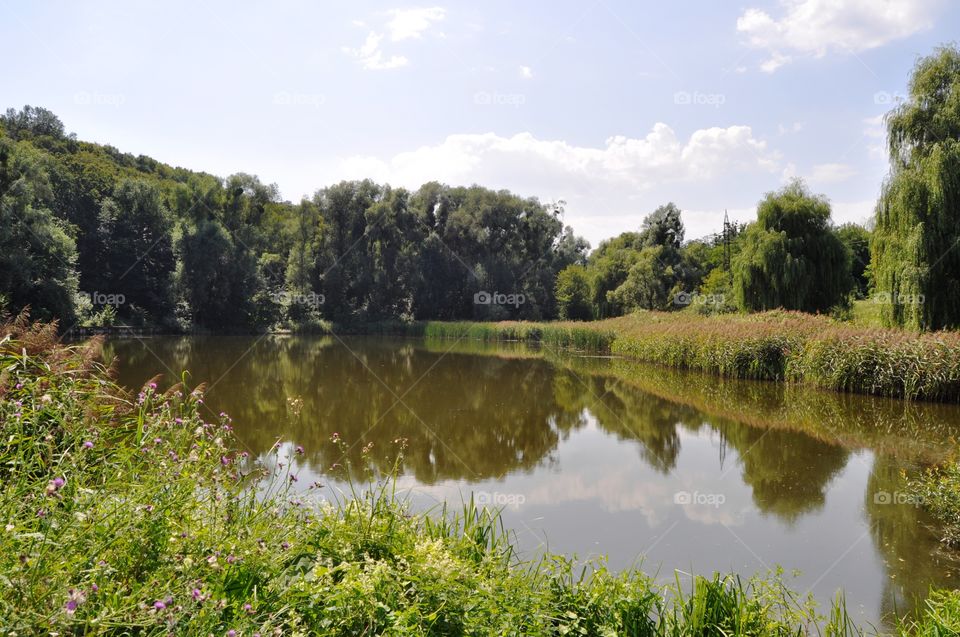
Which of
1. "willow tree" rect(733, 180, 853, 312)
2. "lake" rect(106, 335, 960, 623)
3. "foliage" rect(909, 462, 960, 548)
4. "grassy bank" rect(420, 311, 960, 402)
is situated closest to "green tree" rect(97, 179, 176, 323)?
"lake" rect(106, 335, 960, 623)

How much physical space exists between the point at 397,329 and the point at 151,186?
67.2 ft

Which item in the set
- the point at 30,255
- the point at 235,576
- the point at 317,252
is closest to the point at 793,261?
the point at 235,576

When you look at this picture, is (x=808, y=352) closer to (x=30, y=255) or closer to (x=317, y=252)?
(x=30, y=255)

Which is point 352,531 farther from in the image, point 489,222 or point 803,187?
point 489,222

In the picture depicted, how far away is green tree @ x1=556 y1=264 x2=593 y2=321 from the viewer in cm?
4166

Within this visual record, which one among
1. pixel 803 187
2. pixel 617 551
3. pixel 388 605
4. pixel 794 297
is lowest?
pixel 617 551

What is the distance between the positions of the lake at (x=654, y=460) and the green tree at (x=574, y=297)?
24687mm

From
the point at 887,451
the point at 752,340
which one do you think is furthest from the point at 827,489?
the point at 752,340

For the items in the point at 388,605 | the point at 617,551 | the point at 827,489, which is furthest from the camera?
the point at 827,489

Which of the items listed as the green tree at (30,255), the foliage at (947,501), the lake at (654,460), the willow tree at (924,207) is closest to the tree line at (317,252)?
the green tree at (30,255)

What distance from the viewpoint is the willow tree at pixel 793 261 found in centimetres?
2180

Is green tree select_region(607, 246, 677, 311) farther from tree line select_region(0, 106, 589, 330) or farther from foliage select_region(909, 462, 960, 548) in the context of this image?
foliage select_region(909, 462, 960, 548)

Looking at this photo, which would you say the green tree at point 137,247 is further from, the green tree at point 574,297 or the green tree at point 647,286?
the green tree at point 647,286

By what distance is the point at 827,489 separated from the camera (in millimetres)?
6996
